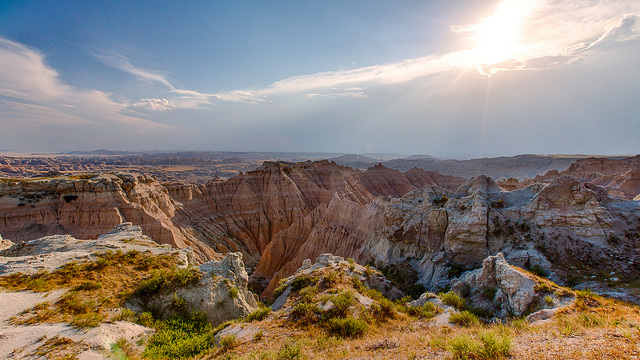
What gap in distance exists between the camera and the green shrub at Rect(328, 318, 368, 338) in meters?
9.23

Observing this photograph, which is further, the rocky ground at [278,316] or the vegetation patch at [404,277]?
the vegetation patch at [404,277]

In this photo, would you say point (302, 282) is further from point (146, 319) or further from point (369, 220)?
point (369, 220)

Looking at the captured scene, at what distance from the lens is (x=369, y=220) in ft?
100.0

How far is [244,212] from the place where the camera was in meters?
56.2

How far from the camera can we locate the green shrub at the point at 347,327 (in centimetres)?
923

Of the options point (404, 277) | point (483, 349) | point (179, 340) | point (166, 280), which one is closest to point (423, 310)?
point (483, 349)

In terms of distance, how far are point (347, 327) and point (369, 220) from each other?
2165cm

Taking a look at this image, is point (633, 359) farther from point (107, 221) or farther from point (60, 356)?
point (107, 221)

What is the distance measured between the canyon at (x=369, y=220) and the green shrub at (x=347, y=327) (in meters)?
10.1

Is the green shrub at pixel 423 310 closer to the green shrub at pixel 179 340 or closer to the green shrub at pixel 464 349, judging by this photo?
the green shrub at pixel 464 349

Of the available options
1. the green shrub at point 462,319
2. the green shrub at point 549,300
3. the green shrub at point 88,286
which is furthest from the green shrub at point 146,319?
the green shrub at point 549,300

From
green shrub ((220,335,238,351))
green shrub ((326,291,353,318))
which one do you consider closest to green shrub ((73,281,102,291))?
green shrub ((220,335,238,351))

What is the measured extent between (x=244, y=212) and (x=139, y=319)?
155ft

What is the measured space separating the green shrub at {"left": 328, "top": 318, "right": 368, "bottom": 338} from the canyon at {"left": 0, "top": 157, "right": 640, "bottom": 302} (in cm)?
1010
